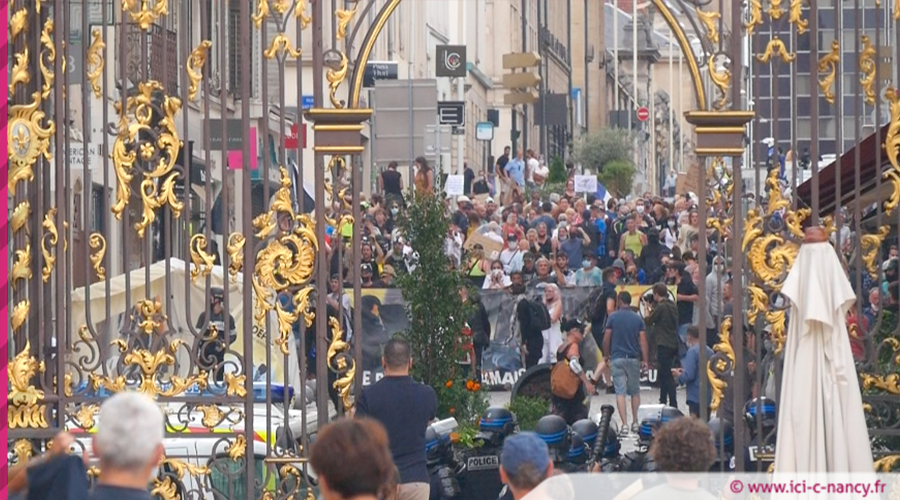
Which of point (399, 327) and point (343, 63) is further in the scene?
point (399, 327)

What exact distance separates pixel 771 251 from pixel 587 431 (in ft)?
13.6

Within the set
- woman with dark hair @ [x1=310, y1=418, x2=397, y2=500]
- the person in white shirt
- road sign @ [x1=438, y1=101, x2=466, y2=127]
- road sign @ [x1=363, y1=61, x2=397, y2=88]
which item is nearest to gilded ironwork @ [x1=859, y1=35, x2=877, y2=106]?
woman with dark hair @ [x1=310, y1=418, x2=397, y2=500]

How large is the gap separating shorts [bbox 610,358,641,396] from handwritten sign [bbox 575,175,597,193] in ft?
52.7

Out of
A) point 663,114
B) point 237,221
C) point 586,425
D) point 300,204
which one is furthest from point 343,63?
point 663,114

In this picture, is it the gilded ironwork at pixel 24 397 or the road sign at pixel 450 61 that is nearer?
the gilded ironwork at pixel 24 397

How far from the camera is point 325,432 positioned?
617cm

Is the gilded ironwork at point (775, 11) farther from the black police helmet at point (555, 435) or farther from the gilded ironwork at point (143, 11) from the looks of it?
the black police helmet at point (555, 435)

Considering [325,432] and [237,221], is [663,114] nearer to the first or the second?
[237,221]

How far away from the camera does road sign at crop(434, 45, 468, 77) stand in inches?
1240

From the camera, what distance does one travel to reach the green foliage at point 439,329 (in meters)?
16.2

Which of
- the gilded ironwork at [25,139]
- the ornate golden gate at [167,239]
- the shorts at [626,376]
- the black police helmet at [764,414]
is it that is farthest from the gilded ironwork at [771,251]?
the shorts at [626,376]

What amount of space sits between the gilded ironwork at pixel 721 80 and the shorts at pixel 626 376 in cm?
1042

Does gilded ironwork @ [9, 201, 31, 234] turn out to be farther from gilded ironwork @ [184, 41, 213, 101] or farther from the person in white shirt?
the person in white shirt

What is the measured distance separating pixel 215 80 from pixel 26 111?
13363 millimetres
